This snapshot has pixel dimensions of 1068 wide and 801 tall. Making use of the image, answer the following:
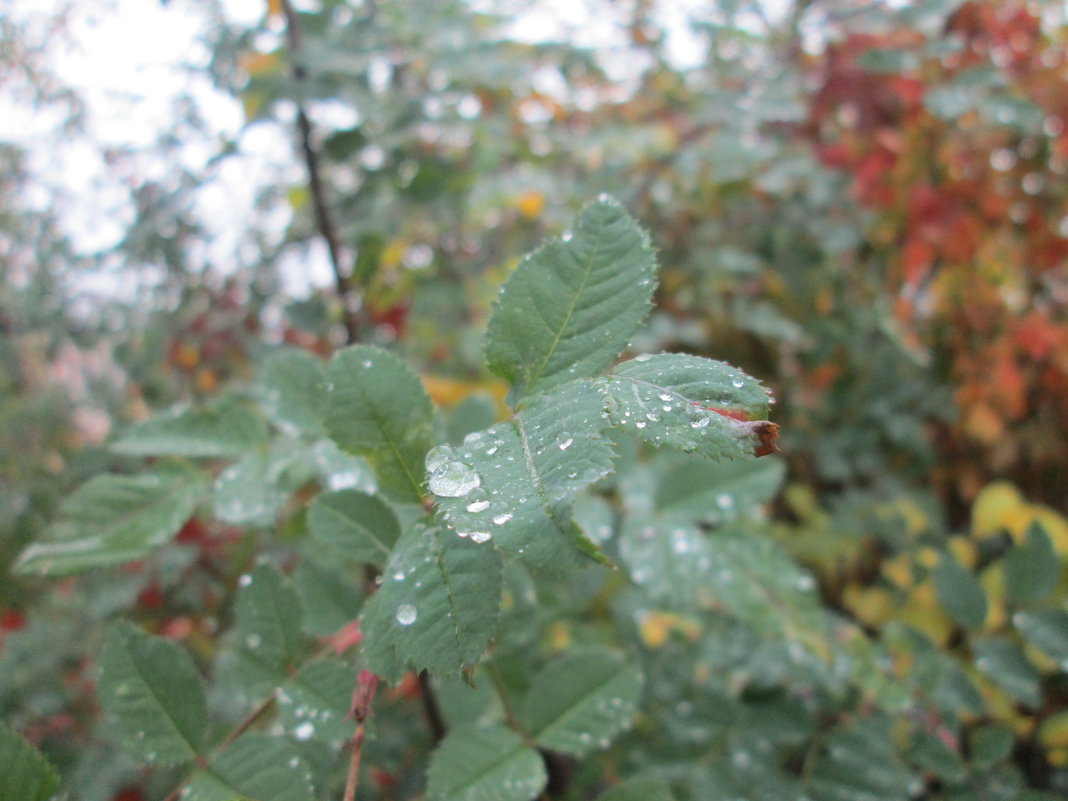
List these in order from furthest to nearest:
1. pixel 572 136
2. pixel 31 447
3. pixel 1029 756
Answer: pixel 572 136
pixel 31 447
pixel 1029 756

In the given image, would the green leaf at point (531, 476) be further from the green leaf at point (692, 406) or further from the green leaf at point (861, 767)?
the green leaf at point (861, 767)

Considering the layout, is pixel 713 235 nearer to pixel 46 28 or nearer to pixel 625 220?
pixel 625 220

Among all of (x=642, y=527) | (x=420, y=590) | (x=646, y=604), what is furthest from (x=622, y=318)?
(x=646, y=604)

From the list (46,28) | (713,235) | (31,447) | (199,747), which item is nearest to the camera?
(199,747)

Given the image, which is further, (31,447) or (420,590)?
(31,447)

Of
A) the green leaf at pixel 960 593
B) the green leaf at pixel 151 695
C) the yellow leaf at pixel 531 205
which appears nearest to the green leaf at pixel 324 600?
the green leaf at pixel 151 695

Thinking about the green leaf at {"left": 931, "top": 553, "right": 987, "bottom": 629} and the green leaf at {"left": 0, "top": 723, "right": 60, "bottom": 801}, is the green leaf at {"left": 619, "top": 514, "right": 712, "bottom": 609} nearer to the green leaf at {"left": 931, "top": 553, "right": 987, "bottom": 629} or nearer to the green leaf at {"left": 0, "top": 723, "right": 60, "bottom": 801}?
the green leaf at {"left": 931, "top": 553, "right": 987, "bottom": 629}

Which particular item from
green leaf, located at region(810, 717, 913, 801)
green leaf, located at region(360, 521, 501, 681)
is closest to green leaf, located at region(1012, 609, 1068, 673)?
green leaf, located at region(810, 717, 913, 801)

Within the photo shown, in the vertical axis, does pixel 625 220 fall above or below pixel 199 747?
→ above
